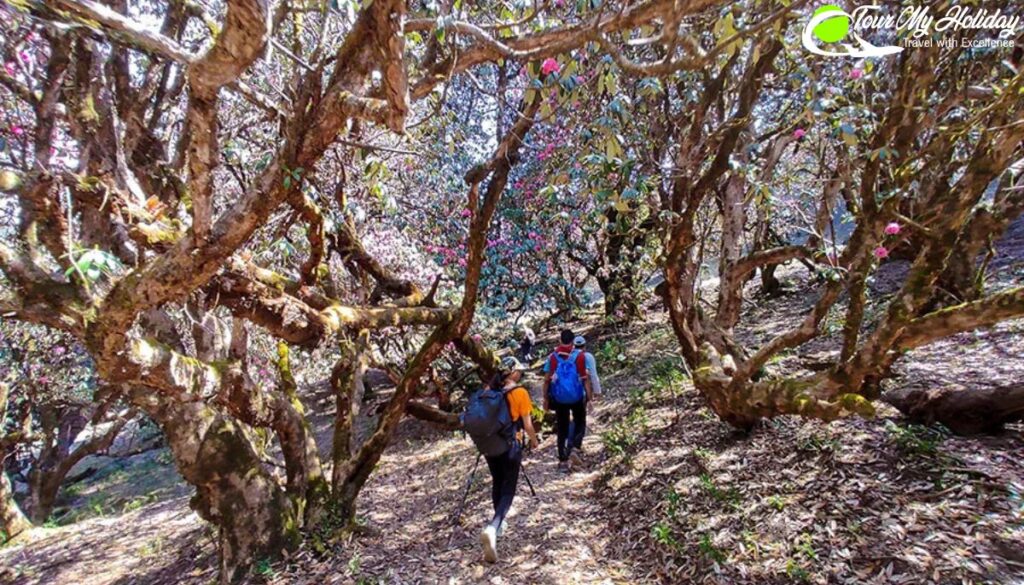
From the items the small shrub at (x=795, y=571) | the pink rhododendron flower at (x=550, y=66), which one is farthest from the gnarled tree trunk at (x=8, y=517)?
the small shrub at (x=795, y=571)

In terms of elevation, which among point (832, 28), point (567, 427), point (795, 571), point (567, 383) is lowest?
point (795, 571)

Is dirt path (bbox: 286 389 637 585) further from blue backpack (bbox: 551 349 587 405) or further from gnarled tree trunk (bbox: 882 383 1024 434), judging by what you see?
gnarled tree trunk (bbox: 882 383 1024 434)

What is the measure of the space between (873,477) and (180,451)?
6.02m

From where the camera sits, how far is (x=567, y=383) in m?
6.33

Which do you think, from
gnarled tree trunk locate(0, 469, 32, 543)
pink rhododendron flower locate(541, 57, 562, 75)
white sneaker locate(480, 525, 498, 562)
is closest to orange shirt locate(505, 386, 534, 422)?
white sneaker locate(480, 525, 498, 562)

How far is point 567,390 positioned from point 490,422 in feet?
6.39

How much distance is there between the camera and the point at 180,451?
4559 mm

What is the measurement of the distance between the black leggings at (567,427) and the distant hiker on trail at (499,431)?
147 cm

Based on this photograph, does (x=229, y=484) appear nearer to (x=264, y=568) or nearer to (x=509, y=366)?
(x=264, y=568)

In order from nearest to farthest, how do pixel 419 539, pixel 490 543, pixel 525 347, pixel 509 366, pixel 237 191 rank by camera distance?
pixel 490 543, pixel 509 366, pixel 419 539, pixel 237 191, pixel 525 347

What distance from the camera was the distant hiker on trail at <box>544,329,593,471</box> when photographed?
20.8 ft

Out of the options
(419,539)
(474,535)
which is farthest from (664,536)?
(419,539)

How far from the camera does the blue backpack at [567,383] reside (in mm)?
6336

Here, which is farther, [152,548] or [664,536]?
[152,548]
